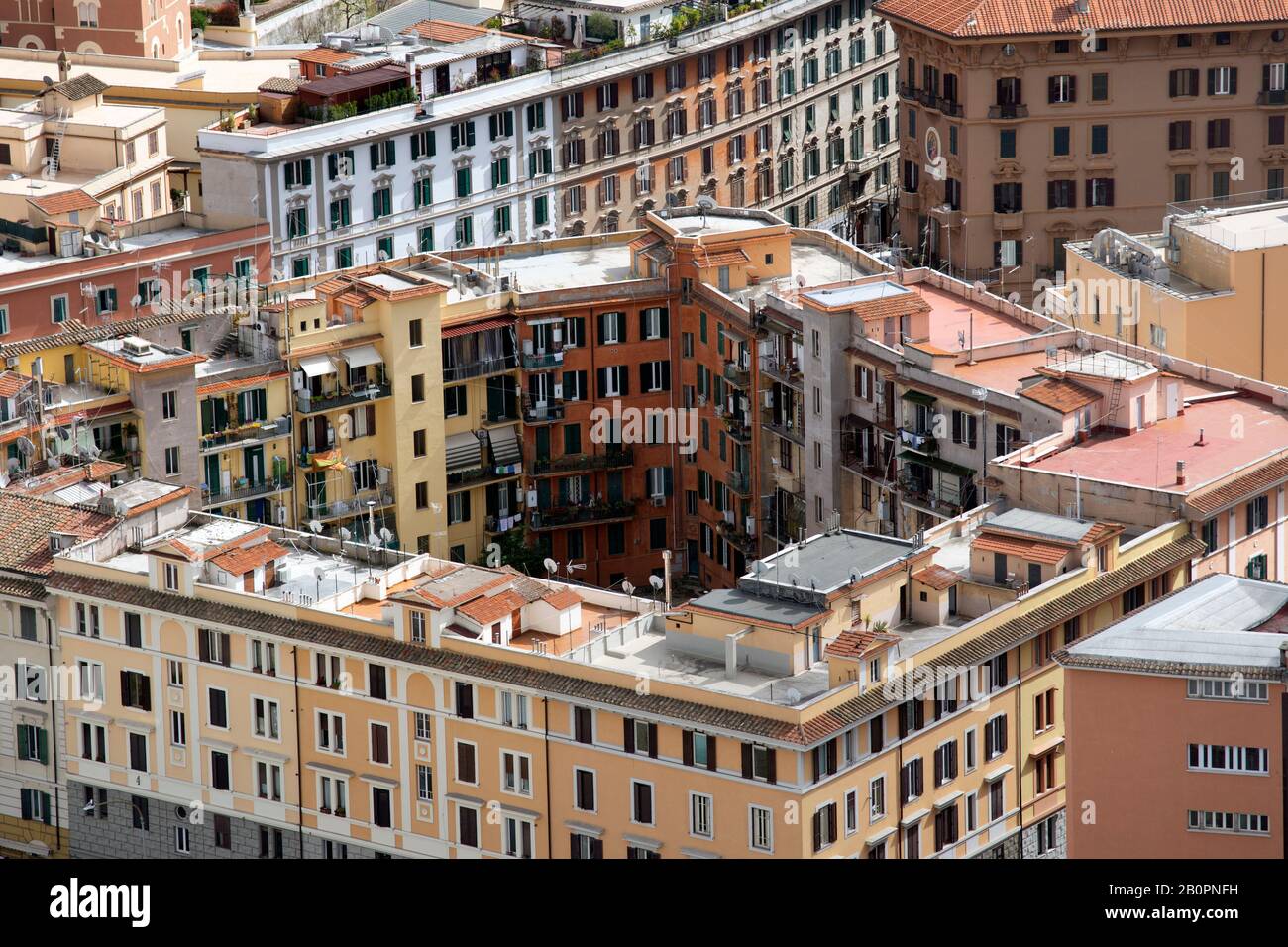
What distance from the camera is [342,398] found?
366ft

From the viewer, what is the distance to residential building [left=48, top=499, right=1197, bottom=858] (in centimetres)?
7775

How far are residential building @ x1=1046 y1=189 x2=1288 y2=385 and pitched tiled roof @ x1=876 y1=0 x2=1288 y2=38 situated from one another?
1128 inches

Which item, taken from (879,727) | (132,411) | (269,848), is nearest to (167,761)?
(269,848)

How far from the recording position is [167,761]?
90.5 meters

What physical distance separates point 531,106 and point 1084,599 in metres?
67.2

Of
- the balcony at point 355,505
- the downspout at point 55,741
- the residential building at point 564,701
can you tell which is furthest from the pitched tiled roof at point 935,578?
the balcony at point 355,505

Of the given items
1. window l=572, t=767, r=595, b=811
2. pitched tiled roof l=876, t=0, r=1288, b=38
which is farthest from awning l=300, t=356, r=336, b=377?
pitched tiled roof l=876, t=0, r=1288, b=38

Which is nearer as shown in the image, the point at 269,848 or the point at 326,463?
the point at 269,848

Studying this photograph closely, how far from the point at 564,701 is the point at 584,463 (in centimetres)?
4015

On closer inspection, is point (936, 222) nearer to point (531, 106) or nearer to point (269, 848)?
point (531, 106)
